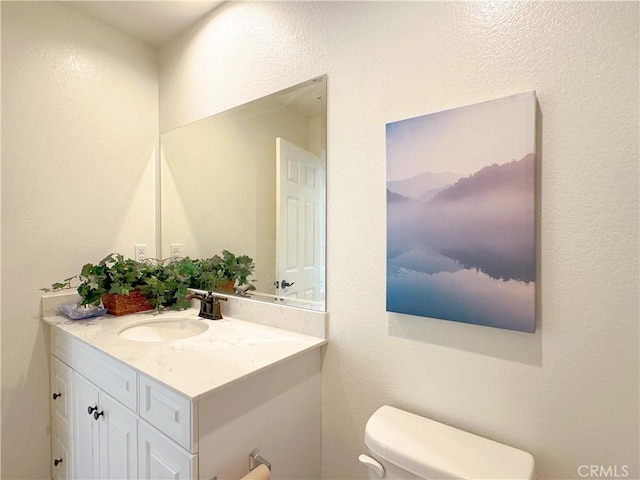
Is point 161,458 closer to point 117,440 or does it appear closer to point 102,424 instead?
point 117,440

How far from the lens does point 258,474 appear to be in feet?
3.12

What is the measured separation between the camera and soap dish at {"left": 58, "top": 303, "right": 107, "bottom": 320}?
1493mm

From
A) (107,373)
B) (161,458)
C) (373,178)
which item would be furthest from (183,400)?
(373,178)

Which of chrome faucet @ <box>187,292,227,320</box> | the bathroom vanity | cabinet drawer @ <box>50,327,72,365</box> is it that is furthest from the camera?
chrome faucet @ <box>187,292,227,320</box>

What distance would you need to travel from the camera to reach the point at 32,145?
1537 millimetres

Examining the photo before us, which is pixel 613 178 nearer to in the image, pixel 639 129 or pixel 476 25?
pixel 639 129

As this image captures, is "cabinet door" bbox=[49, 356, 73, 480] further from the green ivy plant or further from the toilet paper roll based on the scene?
the toilet paper roll

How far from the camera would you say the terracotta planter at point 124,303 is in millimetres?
1592

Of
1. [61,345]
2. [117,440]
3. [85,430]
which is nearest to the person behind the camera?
[117,440]

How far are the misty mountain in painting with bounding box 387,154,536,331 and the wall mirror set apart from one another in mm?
353

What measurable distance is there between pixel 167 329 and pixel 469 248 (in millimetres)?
1392

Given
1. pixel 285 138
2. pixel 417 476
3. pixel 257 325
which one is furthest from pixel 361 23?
pixel 417 476

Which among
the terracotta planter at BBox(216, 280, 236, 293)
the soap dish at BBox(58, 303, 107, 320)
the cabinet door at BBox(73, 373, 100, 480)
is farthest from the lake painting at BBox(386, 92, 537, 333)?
the soap dish at BBox(58, 303, 107, 320)

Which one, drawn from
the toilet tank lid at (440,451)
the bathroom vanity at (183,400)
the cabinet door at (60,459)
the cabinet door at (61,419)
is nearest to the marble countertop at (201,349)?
the bathroom vanity at (183,400)
